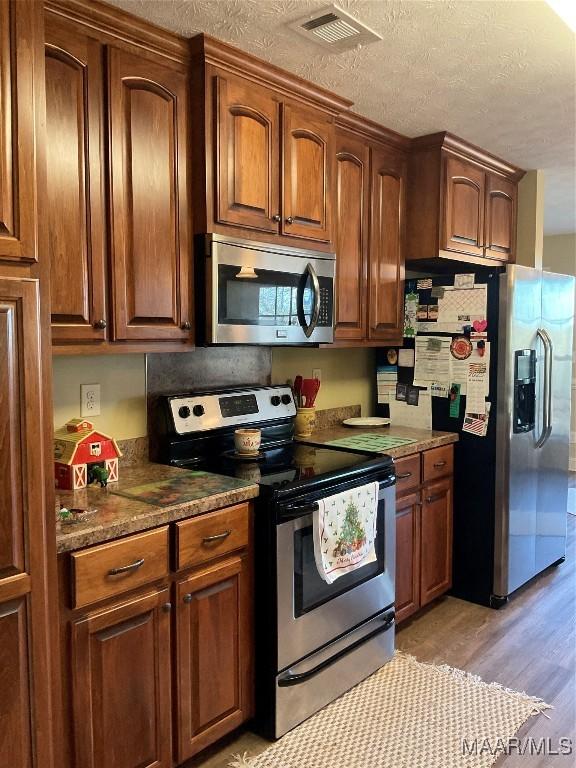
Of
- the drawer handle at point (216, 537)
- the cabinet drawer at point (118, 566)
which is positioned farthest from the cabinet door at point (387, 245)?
the cabinet drawer at point (118, 566)

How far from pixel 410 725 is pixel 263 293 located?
1.69 m

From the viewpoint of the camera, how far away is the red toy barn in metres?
2.11

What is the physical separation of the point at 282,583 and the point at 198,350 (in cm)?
107

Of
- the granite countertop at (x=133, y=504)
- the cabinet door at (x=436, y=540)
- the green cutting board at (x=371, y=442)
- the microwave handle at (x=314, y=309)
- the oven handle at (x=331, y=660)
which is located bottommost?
the oven handle at (x=331, y=660)

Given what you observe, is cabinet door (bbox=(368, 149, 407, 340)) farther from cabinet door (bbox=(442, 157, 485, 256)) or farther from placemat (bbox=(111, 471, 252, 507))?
placemat (bbox=(111, 471, 252, 507))

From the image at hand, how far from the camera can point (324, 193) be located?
2768mm

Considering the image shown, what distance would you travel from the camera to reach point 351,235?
3.09 metres

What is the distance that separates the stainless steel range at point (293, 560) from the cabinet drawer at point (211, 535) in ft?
0.30

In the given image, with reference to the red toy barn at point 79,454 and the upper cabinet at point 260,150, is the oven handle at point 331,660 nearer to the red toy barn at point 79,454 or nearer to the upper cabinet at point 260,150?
the red toy barn at point 79,454

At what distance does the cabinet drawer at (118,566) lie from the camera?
168 cm

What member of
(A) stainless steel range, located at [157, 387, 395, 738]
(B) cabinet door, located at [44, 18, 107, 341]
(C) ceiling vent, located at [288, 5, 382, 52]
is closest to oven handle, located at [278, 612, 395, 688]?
(A) stainless steel range, located at [157, 387, 395, 738]

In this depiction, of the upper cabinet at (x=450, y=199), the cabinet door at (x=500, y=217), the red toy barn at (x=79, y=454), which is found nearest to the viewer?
the red toy barn at (x=79, y=454)

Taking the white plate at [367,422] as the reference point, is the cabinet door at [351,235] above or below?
above

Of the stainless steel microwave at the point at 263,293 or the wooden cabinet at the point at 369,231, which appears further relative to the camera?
the wooden cabinet at the point at 369,231
